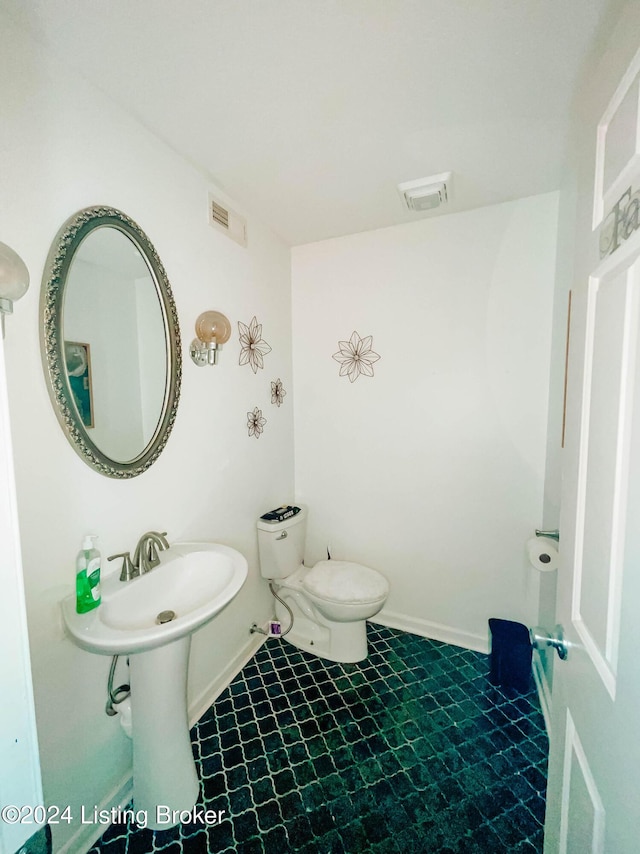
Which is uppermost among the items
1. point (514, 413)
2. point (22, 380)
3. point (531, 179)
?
point (531, 179)

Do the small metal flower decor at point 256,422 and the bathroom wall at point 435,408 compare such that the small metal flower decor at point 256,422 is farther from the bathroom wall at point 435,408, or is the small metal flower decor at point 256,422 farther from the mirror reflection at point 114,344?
the mirror reflection at point 114,344

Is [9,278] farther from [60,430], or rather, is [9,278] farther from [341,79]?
[341,79]

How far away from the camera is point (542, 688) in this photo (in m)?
1.61

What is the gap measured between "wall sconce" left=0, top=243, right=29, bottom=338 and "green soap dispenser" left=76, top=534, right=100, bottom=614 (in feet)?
2.23

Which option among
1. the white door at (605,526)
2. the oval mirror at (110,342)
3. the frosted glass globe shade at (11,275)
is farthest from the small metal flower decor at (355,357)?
the frosted glass globe shade at (11,275)

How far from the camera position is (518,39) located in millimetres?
933

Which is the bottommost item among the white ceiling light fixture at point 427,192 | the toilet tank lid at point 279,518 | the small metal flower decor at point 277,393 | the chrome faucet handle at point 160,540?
the toilet tank lid at point 279,518

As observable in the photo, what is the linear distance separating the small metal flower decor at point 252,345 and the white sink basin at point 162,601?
37.5 inches

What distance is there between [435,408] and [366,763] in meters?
1.62

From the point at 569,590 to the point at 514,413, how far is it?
1214mm

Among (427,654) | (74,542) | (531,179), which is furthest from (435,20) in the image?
(427,654)

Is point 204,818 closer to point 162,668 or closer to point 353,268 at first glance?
point 162,668

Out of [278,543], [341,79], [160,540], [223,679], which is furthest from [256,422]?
[341,79]

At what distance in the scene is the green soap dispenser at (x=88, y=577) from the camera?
3.25 feet
